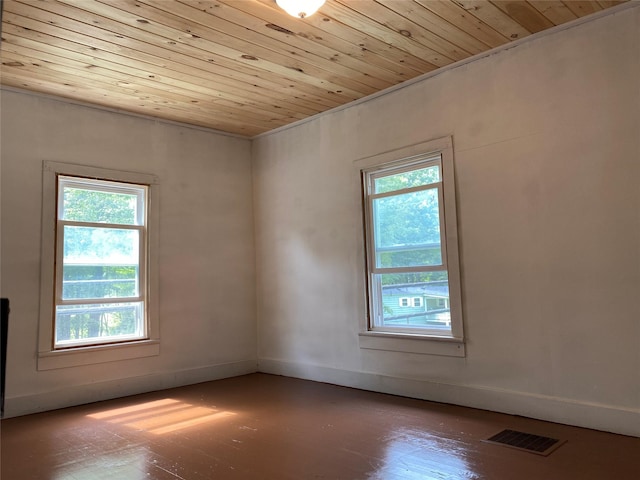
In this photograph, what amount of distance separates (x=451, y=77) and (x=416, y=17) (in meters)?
1.05

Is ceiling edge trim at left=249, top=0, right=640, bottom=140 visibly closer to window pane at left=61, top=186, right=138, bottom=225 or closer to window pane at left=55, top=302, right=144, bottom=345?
window pane at left=61, top=186, right=138, bottom=225

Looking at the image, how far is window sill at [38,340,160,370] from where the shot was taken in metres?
4.73

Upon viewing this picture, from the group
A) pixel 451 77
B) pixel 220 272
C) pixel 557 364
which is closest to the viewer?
pixel 557 364

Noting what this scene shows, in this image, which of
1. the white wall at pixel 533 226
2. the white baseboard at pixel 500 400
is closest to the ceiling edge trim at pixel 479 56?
the white wall at pixel 533 226

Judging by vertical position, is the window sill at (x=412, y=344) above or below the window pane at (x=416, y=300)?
below

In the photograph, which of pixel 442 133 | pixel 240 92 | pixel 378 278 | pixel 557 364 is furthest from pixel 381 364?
pixel 240 92

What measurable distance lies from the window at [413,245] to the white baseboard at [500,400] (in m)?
0.48

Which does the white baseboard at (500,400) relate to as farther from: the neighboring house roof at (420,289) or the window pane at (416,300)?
the neighboring house roof at (420,289)

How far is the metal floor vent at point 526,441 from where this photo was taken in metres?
3.19

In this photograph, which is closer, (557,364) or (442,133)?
(557,364)

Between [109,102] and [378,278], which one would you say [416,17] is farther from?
[109,102]

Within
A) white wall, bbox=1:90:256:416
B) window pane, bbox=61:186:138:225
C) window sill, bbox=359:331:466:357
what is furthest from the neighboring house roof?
window pane, bbox=61:186:138:225

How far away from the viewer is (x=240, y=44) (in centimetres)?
393

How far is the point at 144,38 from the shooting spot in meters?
3.77
